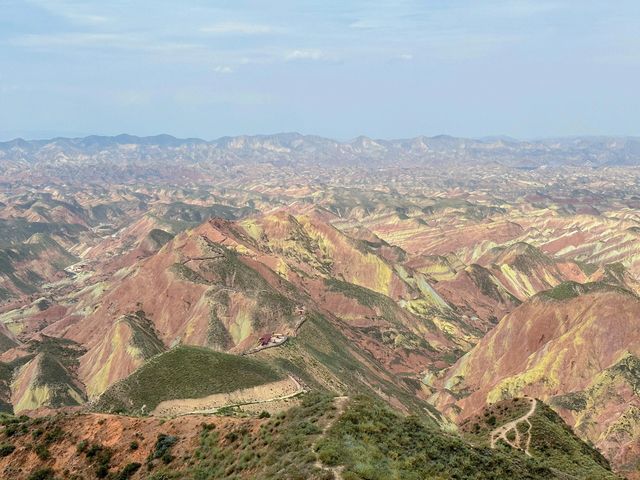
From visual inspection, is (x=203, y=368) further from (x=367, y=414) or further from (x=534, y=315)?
(x=534, y=315)

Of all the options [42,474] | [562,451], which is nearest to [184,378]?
[42,474]

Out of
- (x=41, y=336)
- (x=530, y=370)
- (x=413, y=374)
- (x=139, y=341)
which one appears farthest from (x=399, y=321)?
(x=41, y=336)

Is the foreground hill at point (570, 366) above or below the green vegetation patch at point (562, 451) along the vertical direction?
below

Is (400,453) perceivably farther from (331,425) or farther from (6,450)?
(6,450)

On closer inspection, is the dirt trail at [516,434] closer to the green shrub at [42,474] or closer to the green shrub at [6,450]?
the green shrub at [42,474]

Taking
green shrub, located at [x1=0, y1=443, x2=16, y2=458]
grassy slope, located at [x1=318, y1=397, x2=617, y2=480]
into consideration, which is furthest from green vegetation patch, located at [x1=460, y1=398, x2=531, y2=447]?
green shrub, located at [x1=0, y1=443, x2=16, y2=458]

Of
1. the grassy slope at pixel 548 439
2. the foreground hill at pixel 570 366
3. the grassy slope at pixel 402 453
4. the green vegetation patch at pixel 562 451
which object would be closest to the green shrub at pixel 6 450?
the grassy slope at pixel 402 453
